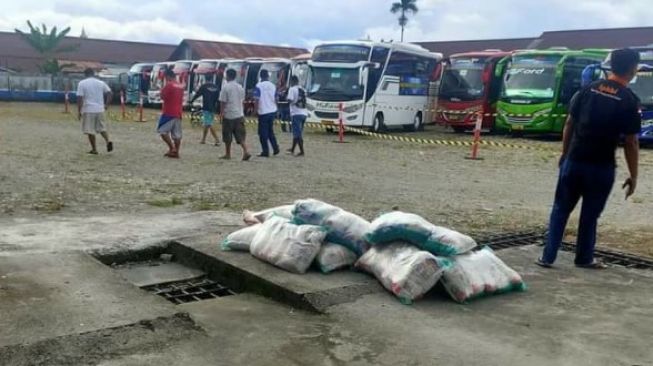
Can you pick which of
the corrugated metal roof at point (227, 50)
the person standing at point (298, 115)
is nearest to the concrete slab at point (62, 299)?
the person standing at point (298, 115)

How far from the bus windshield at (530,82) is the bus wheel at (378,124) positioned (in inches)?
163

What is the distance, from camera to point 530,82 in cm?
2231

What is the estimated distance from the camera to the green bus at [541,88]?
71.6 ft

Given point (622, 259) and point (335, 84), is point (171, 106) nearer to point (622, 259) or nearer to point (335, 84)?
point (622, 259)

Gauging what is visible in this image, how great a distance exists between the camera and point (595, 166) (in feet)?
17.5

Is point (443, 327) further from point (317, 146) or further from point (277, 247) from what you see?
point (317, 146)

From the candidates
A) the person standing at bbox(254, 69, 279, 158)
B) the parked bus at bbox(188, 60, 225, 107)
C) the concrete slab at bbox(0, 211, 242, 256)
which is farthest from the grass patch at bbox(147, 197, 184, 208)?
the parked bus at bbox(188, 60, 225, 107)

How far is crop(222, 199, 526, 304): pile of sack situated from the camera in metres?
4.53

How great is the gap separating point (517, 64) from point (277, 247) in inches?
776

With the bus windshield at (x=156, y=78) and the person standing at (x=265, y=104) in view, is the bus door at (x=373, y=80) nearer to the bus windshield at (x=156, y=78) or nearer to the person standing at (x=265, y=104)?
the person standing at (x=265, y=104)

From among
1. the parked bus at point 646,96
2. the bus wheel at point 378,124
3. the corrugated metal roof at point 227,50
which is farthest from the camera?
the corrugated metal roof at point 227,50

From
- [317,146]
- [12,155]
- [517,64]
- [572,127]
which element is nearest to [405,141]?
[317,146]

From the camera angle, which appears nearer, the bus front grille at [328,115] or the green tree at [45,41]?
the bus front grille at [328,115]

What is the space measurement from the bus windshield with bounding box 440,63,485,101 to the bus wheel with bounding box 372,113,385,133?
112 inches
